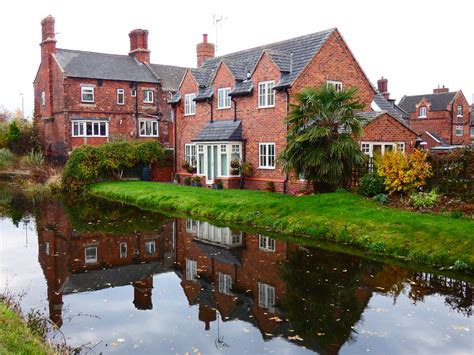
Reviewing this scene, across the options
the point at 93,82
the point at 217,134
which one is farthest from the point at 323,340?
the point at 93,82

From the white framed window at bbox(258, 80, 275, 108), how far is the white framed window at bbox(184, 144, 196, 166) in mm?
8282

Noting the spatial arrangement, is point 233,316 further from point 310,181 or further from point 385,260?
point 310,181

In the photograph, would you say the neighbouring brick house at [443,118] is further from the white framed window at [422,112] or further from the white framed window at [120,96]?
the white framed window at [120,96]

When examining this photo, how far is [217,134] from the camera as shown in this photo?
103 feet

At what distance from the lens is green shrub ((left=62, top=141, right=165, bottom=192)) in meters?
35.5

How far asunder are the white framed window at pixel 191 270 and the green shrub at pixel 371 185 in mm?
9649

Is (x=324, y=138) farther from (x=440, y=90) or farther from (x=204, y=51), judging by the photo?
(x=440, y=90)

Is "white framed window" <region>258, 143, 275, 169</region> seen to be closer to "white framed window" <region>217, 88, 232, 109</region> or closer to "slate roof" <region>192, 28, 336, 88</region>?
"slate roof" <region>192, 28, 336, 88</region>

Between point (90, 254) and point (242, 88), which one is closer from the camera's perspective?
point (90, 254)

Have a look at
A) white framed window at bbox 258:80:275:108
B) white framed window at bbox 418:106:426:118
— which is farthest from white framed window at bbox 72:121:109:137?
white framed window at bbox 418:106:426:118

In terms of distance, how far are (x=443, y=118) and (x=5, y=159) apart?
5326 centimetres

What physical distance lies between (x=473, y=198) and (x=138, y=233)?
43.9 feet

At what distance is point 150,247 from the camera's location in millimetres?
17438

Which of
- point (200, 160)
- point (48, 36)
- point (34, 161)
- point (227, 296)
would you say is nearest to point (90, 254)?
point (227, 296)
